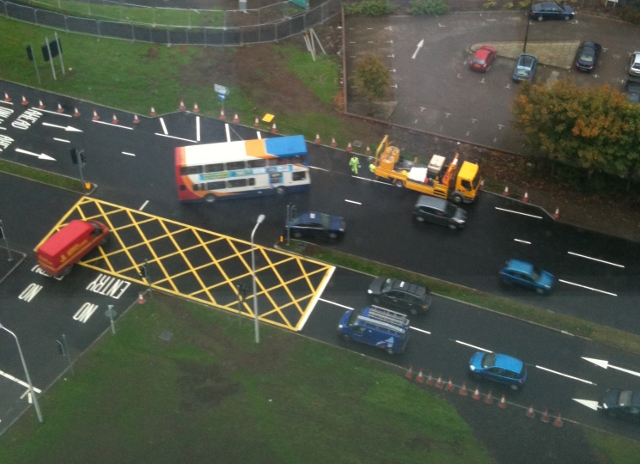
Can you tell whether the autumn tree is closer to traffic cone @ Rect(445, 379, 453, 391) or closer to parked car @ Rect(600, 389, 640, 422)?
parked car @ Rect(600, 389, 640, 422)

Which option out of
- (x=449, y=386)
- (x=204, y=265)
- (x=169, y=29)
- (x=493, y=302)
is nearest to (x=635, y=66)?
(x=493, y=302)

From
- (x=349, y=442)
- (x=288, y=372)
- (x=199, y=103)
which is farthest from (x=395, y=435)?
(x=199, y=103)

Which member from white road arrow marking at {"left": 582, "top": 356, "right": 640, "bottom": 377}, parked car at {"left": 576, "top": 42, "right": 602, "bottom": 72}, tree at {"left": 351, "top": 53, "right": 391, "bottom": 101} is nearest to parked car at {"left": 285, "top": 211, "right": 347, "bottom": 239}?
tree at {"left": 351, "top": 53, "right": 391, "bottom": 101}

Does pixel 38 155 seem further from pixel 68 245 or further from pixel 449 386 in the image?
pixel 449 386

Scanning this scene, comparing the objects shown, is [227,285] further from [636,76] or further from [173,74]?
[636,76]

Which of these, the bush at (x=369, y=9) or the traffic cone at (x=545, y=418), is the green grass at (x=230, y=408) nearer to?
the traffic cone at (x=545, y=418)

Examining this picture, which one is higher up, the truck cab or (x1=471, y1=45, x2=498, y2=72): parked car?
(x1=471, y1=45, x2=498, y2=72): parked car

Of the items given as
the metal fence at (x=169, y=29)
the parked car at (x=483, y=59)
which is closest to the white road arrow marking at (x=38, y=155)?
the metal fence at (x=169, y=29)
